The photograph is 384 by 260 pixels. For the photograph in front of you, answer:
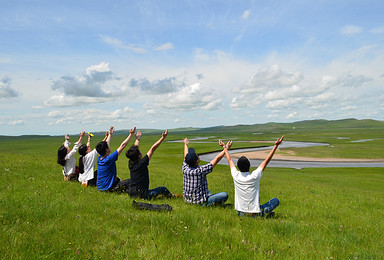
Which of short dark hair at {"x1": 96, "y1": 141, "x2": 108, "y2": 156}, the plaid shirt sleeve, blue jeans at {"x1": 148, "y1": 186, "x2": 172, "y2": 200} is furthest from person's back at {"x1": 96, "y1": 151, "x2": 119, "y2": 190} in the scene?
the plaid shirt sleeve

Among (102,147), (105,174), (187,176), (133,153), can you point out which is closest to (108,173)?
(105,174)

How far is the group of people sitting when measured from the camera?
6.91m

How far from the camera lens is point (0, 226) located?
4.58 m

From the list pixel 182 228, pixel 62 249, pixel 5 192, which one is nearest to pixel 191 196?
pixel 182 228

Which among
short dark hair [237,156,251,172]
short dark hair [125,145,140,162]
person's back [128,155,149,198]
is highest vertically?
short dark hair [125,145,140,162]

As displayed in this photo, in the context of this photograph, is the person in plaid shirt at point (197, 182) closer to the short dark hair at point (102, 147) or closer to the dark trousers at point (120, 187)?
the dark trousers at point (120, 187)

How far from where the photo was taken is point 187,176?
25.8 ft

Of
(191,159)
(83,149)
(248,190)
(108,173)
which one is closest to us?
(248,190)

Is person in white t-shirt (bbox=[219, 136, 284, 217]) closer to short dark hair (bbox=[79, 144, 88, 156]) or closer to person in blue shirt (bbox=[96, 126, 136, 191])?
person in blue shirt (bbox=[96, 126, 136, 191])

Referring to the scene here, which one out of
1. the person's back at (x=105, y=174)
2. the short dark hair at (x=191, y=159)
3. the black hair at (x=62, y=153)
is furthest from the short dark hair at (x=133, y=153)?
the black hair at (x=62, y=153)

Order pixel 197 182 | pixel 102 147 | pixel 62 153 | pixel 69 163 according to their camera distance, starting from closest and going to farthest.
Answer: pixel 197 182 → pixel 102 147 → pixel 62 153 → pixel 69 163

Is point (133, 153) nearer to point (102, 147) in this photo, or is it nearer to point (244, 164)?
point (102, 147)

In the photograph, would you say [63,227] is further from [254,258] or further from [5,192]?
[5,192]

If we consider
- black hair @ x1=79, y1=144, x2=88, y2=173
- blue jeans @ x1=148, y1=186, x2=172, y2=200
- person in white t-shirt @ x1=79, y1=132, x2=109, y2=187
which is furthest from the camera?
person in white t-shirt @ x1=79, y1=132, x2=109, y2=187
